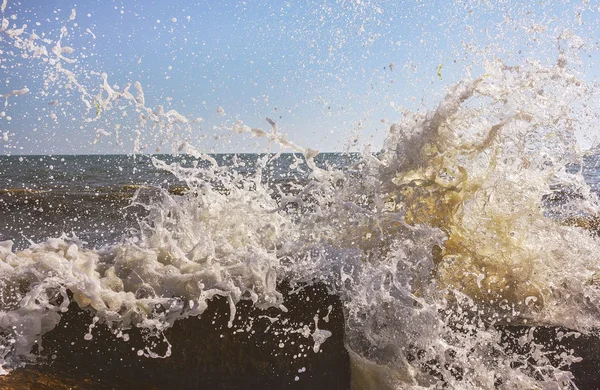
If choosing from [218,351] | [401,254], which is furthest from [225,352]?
[401,254]

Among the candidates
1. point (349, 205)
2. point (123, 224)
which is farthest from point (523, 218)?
point (123, 224)

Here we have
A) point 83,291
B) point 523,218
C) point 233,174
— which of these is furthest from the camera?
point 233,174

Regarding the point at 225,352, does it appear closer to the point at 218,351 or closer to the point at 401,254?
the point at 218,351

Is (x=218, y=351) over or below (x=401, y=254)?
below

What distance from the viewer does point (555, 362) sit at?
284 cm

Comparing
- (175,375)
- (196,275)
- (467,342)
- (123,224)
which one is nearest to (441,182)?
(467,342)

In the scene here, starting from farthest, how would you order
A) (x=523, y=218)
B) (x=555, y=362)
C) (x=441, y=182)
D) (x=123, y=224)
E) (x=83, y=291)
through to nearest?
(x=123, y=224) < (x=523, y=218) < (x=441, y=182) < (x=555, y=362) < (x=83, y=291)

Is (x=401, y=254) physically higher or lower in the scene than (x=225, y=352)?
higher

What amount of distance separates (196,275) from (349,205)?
907 millimetres

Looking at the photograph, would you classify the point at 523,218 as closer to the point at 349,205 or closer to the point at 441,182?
the point at 441,182

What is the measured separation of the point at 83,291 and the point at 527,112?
2641 mm

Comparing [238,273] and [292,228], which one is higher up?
[292,228]

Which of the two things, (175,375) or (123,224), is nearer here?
(175,375)

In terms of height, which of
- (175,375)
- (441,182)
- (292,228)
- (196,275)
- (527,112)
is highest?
(527,112)
